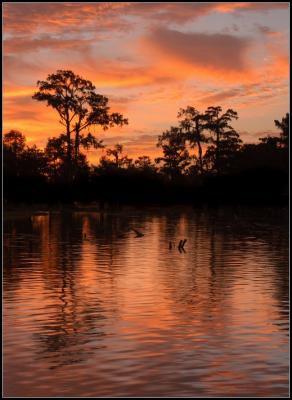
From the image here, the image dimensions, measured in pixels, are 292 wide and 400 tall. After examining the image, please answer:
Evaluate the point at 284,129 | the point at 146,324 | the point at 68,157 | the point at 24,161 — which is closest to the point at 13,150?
the point at 24,161

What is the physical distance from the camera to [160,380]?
611 inches

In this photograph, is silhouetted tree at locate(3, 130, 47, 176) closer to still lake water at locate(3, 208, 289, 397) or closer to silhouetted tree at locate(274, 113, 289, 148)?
silhouetted tree at locate(274, 113, 289, 148)

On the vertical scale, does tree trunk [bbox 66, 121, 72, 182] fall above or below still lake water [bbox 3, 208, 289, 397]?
above

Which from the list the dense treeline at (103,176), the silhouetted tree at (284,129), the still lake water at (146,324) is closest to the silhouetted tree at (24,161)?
the dense treeline at (103,176)

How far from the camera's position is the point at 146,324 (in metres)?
21.8

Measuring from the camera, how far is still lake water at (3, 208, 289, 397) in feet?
50.9

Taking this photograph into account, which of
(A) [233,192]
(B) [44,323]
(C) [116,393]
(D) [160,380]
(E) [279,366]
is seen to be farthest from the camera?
(A) [233,192]

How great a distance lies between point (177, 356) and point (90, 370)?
2.22m

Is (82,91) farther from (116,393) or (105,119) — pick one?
(116,393)

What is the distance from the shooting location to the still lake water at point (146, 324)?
15.5 m

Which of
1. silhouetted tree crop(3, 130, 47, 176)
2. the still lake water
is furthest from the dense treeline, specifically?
the still lake water

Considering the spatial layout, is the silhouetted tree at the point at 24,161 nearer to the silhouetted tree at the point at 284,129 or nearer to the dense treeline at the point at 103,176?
the dense treeline at the point at 103,176

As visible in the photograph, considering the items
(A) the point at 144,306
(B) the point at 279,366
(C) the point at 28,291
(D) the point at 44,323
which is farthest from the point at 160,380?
(C) the point at 28,291

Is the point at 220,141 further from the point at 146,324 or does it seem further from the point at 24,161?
the point at 146,324
